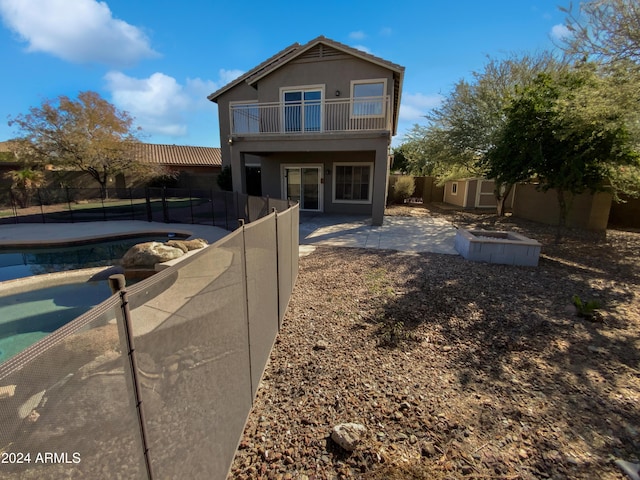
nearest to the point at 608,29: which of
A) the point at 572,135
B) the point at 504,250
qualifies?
the point at 572,135

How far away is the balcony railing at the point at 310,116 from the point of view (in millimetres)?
11977

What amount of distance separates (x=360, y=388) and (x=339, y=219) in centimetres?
1068

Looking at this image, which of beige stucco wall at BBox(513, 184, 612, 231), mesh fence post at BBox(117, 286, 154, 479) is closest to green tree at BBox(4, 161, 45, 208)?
mesh fence post at BBox(117, 286, 154, 479)

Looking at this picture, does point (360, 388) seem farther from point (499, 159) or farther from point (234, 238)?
point (499, 159)

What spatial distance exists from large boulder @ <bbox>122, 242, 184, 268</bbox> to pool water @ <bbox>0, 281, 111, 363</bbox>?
0.75 m

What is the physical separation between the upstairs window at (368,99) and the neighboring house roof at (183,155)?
2176cm

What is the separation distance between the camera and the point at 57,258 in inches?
376

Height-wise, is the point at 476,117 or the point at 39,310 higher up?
the point at 476,117

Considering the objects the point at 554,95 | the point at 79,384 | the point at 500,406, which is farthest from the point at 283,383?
the point at 554,95

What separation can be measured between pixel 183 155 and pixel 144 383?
35736mm

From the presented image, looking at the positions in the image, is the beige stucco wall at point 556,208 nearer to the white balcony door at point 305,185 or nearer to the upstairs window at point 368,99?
the upstairs window at point 368,99

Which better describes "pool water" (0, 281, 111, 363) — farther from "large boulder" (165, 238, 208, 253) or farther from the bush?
the bush

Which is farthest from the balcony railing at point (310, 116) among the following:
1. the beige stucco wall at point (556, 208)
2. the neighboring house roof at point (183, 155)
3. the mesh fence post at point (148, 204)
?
the neighboring house roof at point (183, 155)

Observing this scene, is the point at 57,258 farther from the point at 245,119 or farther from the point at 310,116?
the point at 310,116
